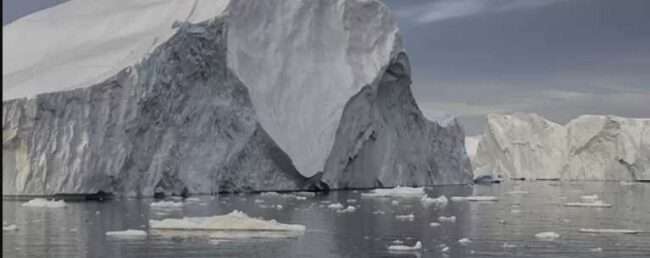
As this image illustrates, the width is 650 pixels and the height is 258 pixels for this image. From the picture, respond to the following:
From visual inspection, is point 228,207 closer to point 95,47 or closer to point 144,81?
point 144,81

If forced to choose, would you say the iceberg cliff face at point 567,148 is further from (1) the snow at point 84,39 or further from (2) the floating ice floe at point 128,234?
(2) the floating ice floe at point 128,234

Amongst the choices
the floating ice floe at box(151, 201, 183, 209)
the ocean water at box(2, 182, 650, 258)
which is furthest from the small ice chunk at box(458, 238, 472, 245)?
the floating ice floe at box(151, 201, 183, 209)

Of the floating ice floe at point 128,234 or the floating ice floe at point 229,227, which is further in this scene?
the floating ice floe at point 229,227

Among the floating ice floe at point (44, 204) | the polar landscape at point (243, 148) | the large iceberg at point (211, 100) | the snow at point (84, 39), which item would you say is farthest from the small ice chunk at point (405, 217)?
the snow at point (84, 39)

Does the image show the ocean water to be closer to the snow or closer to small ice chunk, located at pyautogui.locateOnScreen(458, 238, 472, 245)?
small ice chunk, located at pyautogui.locateOnScreen(458, 238, 472, 245)

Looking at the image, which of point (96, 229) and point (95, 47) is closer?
point (96, 229)

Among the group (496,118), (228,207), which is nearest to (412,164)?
(228,207)

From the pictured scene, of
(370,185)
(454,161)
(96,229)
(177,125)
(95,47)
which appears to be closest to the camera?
(96,229)
